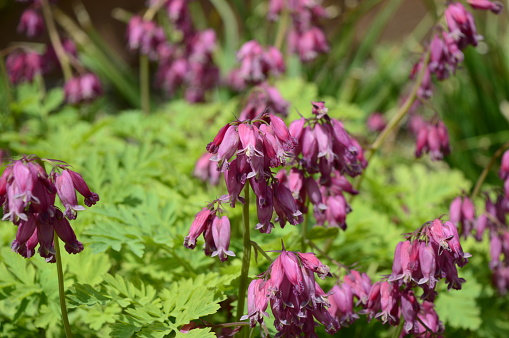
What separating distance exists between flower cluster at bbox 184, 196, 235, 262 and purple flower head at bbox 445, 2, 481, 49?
1.46 meters

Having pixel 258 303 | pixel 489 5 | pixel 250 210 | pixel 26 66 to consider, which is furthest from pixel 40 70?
pixel 258 303

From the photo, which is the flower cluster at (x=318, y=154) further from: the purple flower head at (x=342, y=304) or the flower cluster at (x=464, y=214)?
the flower cluster at (x=464, y=214)

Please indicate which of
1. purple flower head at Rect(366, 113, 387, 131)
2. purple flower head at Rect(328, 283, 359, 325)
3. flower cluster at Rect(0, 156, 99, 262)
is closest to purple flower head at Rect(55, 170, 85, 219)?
flower cluster at Rect(0, 156, 99, 262)

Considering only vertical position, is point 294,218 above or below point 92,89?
above

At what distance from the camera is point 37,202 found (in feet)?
5.41

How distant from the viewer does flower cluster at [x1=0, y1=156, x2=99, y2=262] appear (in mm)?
1645

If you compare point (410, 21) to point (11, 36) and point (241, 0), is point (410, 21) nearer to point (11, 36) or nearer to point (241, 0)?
point (241, 0)

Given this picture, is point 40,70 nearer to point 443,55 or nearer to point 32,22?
point 32,22

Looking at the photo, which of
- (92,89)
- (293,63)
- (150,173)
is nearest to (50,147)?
(150,173)

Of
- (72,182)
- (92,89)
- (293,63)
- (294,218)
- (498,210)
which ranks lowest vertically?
(293,63)

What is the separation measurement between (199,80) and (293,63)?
1.53 metres

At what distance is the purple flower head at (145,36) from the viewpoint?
15.7ft

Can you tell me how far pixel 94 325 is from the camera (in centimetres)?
205

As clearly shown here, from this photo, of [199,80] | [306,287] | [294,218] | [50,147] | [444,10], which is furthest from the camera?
[199,80]
